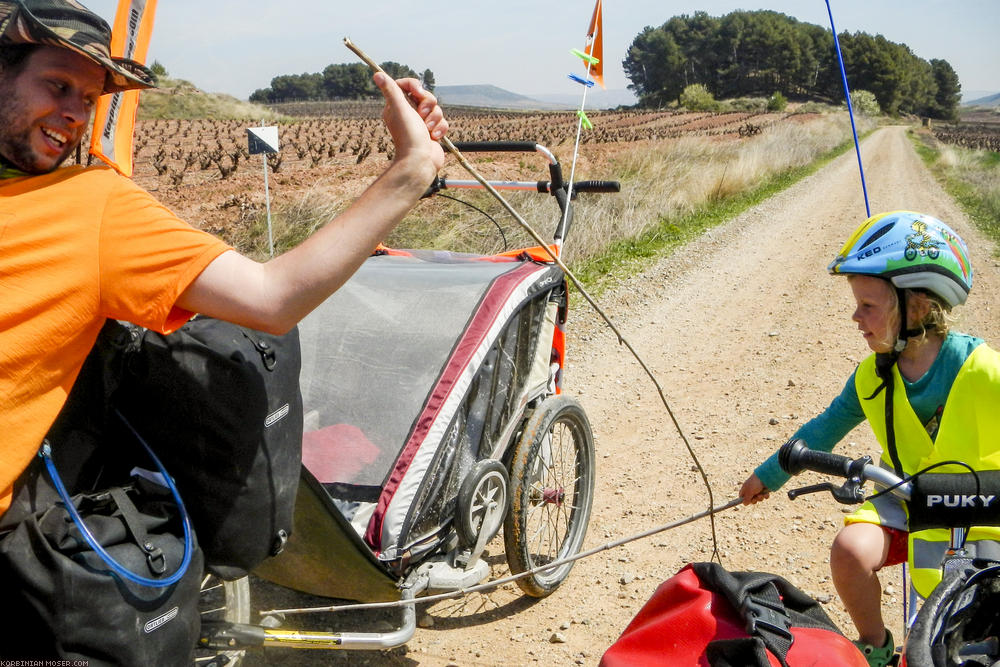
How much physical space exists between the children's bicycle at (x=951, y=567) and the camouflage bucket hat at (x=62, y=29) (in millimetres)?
1708

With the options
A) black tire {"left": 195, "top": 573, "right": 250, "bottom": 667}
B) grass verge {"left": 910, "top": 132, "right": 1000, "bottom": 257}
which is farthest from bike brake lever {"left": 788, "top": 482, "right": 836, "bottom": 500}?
grass verge {"left": 910, "top": 132, "right": 1000, "bottom": 257}

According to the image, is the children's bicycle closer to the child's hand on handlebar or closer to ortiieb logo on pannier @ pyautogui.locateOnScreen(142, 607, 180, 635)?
the child's hand on handlebar

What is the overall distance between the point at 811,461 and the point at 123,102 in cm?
184

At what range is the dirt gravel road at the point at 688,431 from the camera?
3092mm

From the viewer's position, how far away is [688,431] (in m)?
4.79

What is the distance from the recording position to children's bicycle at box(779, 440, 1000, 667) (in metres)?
1.34

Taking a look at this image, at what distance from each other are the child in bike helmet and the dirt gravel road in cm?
99

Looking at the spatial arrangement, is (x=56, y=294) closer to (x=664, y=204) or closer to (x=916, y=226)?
(x=916, y=226)

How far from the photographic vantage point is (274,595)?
3135 mm

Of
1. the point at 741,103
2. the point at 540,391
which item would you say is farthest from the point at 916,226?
the point at 741,103

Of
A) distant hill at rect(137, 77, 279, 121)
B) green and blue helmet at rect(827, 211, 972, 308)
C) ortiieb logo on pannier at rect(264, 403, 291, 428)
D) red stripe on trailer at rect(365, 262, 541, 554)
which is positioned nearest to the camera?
ortiieb logo on pannier at rect(264, 403, 291, 428)

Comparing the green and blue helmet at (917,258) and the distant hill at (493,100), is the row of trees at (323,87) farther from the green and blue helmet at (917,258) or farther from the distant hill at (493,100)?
the green and blue helmet at (917,258)

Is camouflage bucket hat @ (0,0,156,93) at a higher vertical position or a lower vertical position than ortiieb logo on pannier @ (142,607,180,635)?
higher

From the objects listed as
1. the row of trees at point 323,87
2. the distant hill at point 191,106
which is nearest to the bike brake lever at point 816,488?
the distant hill at point 191,106
